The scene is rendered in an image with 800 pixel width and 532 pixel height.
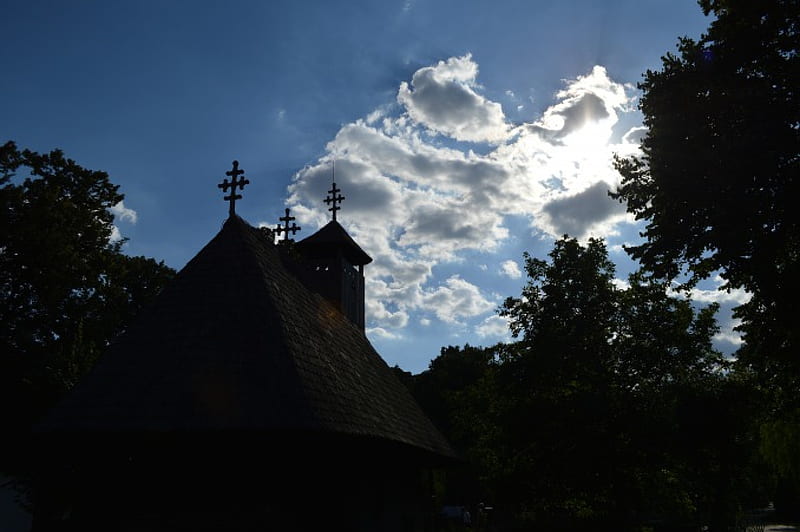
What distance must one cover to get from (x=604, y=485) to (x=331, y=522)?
14811 millimetres

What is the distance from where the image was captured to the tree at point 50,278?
72.0ft

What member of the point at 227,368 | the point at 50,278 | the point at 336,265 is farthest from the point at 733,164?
the point at 50,278

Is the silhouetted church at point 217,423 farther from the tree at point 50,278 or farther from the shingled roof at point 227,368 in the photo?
the tree at point 50,278

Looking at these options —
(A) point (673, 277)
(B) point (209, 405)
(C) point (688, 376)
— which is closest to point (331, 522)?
(B) point (209, 405)

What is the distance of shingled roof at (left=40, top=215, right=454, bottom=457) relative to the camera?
9164mm

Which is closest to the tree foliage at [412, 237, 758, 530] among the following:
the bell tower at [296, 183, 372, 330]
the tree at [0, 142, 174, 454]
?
the bell tower at [296, 183, 372, 330]

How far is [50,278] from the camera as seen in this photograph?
2370cm

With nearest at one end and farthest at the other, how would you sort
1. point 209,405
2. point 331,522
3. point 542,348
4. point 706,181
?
point 209,405, point 331,522, point 706,181, point 542,348

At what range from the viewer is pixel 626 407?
72.9 feet

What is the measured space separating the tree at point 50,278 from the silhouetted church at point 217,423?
1042cm

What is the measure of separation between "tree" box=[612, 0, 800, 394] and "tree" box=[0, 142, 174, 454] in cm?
1774

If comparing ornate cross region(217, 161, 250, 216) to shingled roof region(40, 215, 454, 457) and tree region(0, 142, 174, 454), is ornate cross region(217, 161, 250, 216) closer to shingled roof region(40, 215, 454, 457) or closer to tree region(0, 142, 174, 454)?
shingled roof region(40, 215, 454, 457)

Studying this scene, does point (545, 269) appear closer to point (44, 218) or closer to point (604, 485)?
point (604, 485)

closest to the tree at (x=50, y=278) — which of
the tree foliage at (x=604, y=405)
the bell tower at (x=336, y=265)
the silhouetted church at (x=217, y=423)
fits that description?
the bell tower at (x=336, y=265)
